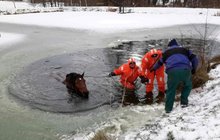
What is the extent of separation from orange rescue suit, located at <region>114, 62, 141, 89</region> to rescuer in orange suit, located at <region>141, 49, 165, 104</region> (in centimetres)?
40

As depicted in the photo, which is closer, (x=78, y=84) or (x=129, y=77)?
(x=78, y=84)

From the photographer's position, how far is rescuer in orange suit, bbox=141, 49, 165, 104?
8.50 meters

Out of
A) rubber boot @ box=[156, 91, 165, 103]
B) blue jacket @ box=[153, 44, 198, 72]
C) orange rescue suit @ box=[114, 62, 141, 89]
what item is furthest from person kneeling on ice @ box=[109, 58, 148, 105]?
blue jacket @ box=[153, 44, 198, 72]

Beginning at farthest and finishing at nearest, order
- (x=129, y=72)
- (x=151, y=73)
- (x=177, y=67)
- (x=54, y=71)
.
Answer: (x=54, y=71)
(x=129, y=72)
(x=151, y=73)
(x=177, y=67)

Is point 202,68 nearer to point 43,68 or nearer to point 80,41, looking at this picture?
point 43,68

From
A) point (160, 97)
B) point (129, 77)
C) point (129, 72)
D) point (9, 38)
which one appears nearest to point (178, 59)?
point (160, 97)

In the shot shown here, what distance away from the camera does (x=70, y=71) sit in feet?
38.4

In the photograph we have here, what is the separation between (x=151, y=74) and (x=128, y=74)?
2.23 ft

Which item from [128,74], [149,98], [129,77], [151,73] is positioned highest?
[151,73]

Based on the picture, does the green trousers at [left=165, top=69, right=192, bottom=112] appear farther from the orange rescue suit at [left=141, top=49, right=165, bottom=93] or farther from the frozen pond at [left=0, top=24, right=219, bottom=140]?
the orange rescue suit at [left=141, top=49, right=165, bottom=93]

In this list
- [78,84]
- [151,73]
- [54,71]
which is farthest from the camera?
[54,71]

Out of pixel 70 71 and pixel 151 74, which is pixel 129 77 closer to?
pixel 151 74

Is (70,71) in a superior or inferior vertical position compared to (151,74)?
inferior

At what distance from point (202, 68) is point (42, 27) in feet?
48.5
